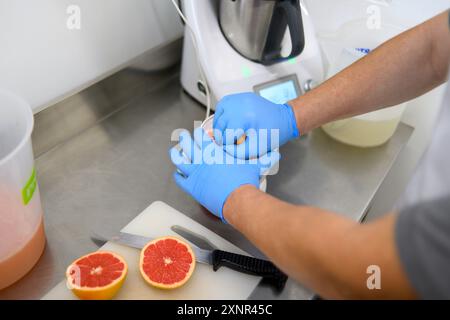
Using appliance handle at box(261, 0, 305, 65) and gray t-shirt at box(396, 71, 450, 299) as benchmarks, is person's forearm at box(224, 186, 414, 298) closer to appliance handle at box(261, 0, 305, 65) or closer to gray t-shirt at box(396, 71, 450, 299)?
gray t-shirt at box(396, 71, 450, 299)

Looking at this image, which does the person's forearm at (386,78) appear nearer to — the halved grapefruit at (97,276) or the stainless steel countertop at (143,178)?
the stainless steel countertop at (143,178)

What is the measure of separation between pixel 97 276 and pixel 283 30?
606 millimetres

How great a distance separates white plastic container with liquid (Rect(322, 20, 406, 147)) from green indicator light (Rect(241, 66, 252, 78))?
0.23m

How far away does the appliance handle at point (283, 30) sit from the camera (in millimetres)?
857

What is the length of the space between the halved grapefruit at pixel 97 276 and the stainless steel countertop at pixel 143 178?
0.08 meters

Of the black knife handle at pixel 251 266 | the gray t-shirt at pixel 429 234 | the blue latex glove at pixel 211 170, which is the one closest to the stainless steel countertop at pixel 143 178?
the black knife handle at pixel 251 266

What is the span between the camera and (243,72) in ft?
3.14

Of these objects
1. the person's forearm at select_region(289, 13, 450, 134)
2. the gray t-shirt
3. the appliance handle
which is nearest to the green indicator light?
the appliance handle

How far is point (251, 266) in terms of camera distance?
0.76 meters

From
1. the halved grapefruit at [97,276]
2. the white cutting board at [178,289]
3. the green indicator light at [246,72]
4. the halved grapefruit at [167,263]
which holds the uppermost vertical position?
the green indicator light at [246,72]

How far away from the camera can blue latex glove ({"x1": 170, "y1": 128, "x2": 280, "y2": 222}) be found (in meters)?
0.72

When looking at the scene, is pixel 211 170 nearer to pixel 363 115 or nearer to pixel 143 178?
pixel 143 178

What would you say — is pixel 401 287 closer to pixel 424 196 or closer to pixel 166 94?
pixel 424 196

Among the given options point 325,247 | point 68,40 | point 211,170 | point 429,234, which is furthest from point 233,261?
point 68,40
